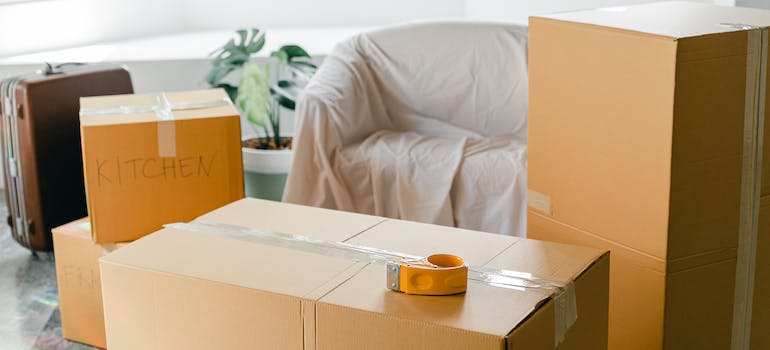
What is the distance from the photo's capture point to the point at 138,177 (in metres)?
2.39

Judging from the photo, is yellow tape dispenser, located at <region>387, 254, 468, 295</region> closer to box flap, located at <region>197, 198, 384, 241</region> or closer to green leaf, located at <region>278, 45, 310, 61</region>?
box flap, located at <region>197, 198, 384, 241</region>

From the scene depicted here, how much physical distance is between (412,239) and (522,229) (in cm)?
131

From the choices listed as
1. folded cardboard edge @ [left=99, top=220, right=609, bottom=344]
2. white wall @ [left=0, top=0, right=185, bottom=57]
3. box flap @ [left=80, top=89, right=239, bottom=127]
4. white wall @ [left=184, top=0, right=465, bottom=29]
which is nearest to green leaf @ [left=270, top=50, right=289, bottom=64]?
box flap @ [left=80, top=89, right=239, bottom=127]

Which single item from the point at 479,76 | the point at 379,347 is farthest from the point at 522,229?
the point at 379,347

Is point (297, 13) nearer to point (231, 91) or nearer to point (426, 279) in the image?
point (231, 91)

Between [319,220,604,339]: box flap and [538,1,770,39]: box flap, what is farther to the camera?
[538,1,770,39]: box flap

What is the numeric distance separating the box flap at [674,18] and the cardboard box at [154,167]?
39.7 inches

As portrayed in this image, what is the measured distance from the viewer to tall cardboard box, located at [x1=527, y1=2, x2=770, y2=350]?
1585mm

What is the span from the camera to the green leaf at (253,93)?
3.32 metres

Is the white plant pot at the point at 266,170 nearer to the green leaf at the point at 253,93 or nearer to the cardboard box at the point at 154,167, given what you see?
the green leaf at the point at 253,93

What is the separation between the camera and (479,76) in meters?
3.29

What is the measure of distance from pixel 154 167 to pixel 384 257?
1056 mm

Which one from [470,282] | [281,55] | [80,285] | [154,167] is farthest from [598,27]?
[281,55]

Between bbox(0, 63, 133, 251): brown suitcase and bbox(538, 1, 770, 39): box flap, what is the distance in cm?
187
